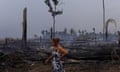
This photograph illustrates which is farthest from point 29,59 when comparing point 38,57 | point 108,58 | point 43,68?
point 108,58

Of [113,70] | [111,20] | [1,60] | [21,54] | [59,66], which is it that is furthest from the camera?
[111,20]

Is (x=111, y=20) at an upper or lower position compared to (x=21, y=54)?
upper

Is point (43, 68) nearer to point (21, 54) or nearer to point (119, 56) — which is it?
point (21, 54)

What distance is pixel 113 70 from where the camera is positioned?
16.7 m

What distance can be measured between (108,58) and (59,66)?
31.5 ft

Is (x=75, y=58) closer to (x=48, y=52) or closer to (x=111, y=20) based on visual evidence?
(x=48, y=52)

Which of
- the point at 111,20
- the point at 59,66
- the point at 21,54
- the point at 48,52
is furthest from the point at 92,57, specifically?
the point at 111,20

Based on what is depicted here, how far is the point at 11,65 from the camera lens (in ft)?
57.4

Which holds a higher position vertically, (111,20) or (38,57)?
(111,20)

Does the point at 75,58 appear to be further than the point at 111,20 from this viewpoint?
No

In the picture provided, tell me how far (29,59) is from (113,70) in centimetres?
451

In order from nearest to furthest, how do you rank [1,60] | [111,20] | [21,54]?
[1,60] < [21,54] < [111,20]

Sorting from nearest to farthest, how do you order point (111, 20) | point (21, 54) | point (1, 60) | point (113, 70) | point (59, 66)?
point (59, 66) → point (113, 70) → point (1, 60) → point (21, 54) → point (111, 20)

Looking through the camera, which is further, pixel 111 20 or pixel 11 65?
pixel 111 20
